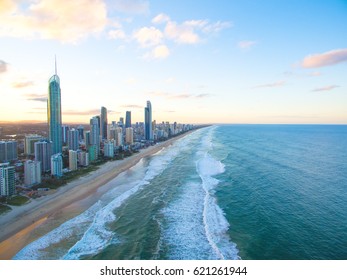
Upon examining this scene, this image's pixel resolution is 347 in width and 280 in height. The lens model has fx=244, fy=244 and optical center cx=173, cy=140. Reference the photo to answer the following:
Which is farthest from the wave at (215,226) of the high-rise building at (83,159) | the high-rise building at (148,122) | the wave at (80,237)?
the high-rise building at (148,122)

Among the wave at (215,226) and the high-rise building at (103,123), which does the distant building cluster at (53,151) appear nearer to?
the high-rise building at (103,123)

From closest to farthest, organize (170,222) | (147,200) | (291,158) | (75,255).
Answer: (75,255), (170,222), (147,200), (291,158)

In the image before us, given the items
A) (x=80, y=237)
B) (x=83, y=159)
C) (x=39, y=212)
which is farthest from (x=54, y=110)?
(x=80, y=237)

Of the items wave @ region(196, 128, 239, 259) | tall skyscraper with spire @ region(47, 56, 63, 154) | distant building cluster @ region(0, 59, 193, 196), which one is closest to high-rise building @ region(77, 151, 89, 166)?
distant building cluster @ region(0, 59, 193, 196)

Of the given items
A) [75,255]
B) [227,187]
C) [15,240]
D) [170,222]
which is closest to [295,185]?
[227,187]

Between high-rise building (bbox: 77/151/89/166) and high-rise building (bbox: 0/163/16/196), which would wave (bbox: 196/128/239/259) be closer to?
high-rise building (bbox: 0/163/16/196)

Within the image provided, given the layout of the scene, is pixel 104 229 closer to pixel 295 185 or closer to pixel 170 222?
pixel 170 222

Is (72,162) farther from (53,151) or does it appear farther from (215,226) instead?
(215,226)
